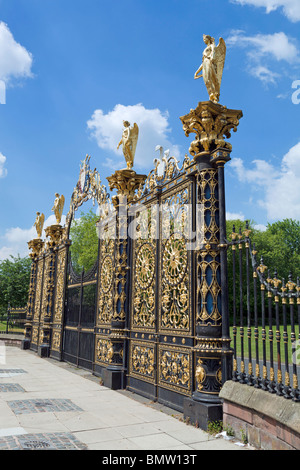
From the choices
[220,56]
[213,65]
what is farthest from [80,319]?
[220,56]

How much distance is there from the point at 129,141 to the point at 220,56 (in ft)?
12.2

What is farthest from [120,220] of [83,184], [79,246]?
[79,246]

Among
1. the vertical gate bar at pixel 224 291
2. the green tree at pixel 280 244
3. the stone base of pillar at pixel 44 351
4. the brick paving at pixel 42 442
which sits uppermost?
the green tree at pixel 280 244

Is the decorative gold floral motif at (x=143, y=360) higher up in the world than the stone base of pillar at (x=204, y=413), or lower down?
higher up

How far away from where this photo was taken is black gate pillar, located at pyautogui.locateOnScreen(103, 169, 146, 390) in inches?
335

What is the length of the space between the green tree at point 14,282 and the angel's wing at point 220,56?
27.8 metres

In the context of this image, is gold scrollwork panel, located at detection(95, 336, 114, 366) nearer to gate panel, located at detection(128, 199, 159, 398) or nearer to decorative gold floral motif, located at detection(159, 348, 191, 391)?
gate panel, located at detection(128, 199, 159, 398)

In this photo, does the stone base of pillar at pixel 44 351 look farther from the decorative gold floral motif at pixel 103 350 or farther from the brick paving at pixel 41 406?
the brick paving at pixel 41 406

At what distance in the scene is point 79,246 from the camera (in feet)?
116

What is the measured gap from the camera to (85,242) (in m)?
35.1

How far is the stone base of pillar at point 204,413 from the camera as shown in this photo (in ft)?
17.2

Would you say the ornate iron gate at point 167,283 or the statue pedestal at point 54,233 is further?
the statue pedestal at point 54,233
